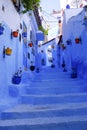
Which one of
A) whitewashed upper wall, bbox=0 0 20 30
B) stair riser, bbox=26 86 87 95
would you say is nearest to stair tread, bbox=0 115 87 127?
stair riser, bbox=26 86 87 95

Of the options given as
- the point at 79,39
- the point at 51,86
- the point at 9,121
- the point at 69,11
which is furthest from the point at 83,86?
the point at 69,11

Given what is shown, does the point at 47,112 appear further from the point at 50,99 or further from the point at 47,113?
the point at 50,99

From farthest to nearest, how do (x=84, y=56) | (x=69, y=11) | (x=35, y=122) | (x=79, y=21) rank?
(x=69, y=11) < (x=79, y=21) < (x=84, y=56) < (x=35, y=122)

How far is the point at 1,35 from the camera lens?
23.5 feet

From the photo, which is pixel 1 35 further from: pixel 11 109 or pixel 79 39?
pixel 79 39

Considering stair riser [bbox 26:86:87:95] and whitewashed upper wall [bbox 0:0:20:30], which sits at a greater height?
whitewashed upper wall [bbox 0:0:20:30]

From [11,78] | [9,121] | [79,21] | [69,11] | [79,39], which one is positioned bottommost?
[9,121]

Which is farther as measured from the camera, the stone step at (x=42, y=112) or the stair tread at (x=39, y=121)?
the stone step at (x=42, y=112)

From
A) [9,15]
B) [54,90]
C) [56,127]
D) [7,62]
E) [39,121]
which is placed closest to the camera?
[56,127]

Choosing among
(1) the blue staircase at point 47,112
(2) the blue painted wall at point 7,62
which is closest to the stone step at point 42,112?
(1) the blue staircase at point 47,112

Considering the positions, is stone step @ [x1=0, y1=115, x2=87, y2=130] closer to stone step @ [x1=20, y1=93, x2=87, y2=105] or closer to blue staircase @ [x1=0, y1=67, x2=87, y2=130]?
blue staircase @ [x1=0, y1=67, x2=87, y2=130]

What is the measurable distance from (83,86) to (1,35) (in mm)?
3823

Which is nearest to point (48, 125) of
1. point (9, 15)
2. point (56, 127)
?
point (56, 127)

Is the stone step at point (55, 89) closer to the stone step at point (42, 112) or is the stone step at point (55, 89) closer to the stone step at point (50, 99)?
the stone step at point (50, 99)
